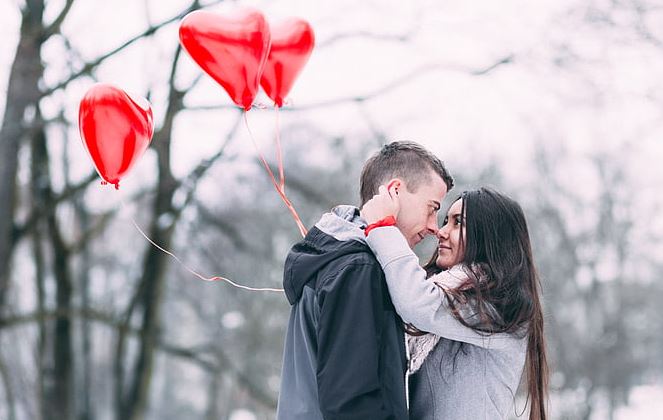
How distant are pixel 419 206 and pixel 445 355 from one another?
20.2 inches

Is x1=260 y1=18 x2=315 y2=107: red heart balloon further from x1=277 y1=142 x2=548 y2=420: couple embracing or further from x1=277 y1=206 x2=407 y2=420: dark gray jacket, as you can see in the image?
x1=277 y1=206 x2=407 y2=420: dark gray jacket

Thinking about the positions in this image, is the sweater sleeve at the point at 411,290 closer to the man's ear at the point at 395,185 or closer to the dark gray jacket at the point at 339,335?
the dark gray jacket at the point at 339,335

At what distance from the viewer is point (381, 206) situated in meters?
3.02

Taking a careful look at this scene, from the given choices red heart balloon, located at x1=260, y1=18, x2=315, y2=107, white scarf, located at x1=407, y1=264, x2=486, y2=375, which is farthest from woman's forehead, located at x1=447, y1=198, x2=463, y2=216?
red heart balloon, located at x1=260, y1=18, x2=315, y2=107

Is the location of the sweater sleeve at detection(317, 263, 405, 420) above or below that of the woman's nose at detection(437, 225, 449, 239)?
below

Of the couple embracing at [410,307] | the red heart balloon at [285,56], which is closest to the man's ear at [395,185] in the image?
the couple embracing at [410,307]

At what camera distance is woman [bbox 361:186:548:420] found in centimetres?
287

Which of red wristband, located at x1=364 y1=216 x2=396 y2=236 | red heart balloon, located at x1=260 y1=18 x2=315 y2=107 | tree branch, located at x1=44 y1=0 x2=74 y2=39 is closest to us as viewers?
red wristband, located at x1=364 y1=216 x2=396 y2=236

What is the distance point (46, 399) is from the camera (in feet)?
32.8

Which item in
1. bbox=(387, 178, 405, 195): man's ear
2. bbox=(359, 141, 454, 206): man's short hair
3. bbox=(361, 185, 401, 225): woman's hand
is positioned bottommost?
bbox=(361, 185, 401, 225): woman's hand

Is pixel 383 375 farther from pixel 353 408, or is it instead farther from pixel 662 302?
pixel 662 302

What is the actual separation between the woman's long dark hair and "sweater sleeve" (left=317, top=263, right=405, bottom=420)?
363mm

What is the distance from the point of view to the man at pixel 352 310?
2639 millimetres

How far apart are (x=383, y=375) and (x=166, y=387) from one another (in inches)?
1237
